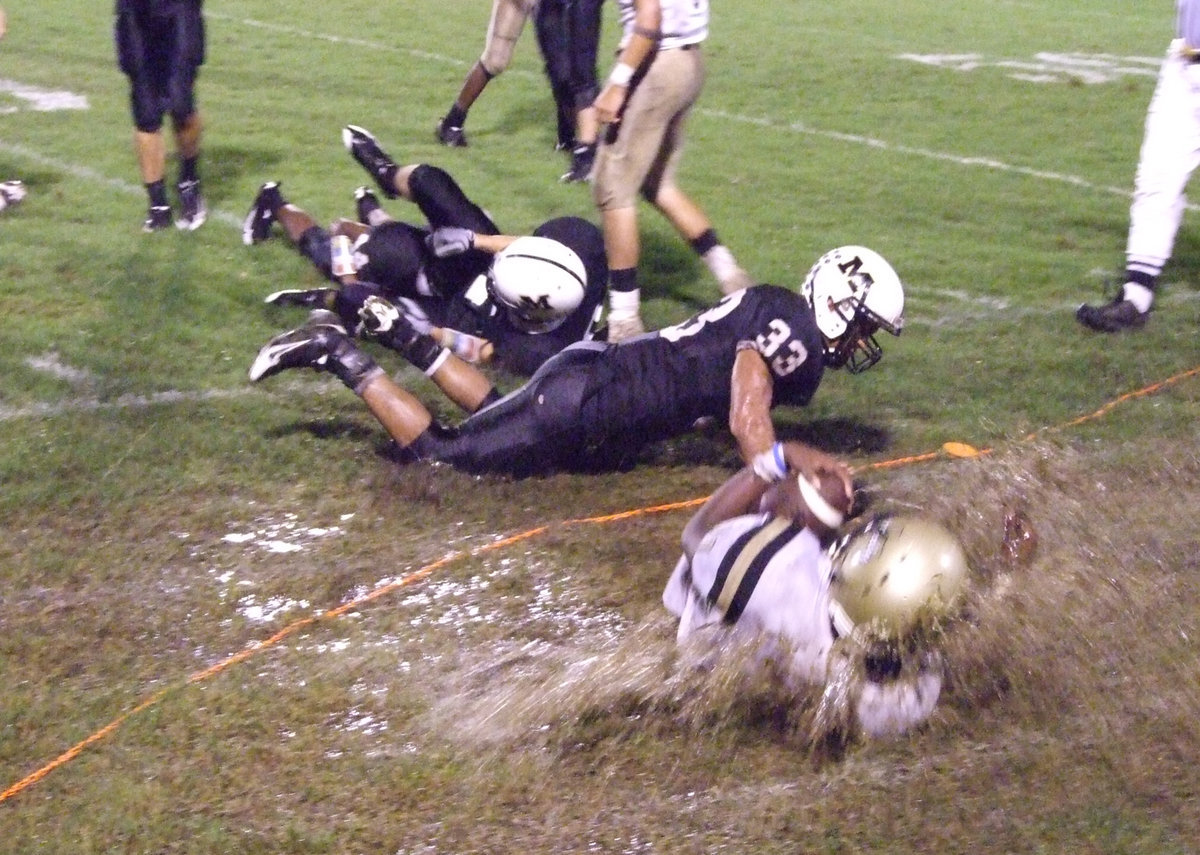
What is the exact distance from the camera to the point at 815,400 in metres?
5.15

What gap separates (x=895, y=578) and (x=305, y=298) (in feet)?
10.7

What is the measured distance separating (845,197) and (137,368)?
161 inches

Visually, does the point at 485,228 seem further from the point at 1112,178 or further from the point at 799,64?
the point at 799,64

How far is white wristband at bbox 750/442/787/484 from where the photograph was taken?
3.46 metres

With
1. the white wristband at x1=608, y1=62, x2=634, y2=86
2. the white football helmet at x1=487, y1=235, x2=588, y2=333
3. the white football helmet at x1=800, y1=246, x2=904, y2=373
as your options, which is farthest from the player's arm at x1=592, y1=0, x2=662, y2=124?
the white football helmet at x1=800, y1=246, x2=904, y2=373

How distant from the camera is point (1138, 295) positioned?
595 cm

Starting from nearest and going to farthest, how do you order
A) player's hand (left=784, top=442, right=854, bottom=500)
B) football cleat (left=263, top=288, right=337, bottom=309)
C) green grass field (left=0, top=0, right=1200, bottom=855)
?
green grass field (left=0, top=0, right=1200, bottom=855) < player's hand (left=784, top=442, right=854, bottom=500) < football cleat (left=263, top=288, right=337, bottom=309)

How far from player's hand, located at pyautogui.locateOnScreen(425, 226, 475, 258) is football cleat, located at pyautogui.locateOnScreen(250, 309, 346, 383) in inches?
28.9

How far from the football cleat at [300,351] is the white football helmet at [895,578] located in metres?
2.10

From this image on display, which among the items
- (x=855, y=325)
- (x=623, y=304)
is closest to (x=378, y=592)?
(x=855, y=325)

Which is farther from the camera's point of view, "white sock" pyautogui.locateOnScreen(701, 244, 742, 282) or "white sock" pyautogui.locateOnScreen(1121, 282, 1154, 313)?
"white sock" pyautogui.locateOnScreen(1121, 282, 1154, 313)

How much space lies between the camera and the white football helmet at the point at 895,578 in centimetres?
294

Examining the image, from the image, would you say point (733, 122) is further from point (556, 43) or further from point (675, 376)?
point (675, 376)

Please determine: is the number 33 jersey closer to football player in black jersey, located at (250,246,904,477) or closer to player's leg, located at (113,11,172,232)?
football player in black jersey, located at (250,246,904,477)
